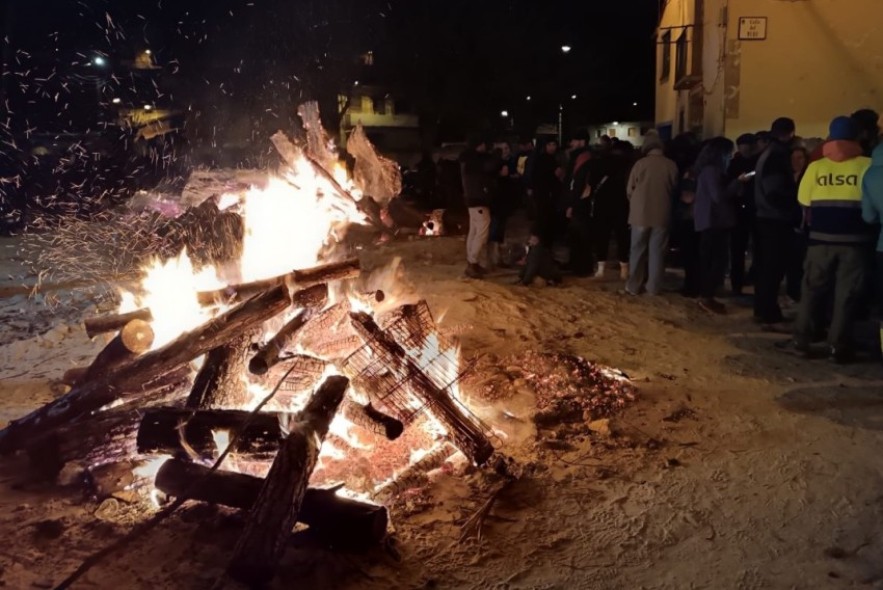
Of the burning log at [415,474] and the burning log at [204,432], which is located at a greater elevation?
the burning log at [204,432]

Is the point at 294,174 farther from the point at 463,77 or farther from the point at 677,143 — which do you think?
the point at 463,77

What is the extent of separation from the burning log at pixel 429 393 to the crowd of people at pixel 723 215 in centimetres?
388

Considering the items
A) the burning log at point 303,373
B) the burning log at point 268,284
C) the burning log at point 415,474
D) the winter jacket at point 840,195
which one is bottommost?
the burning log at point 415,474

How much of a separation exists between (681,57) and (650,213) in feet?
30.0

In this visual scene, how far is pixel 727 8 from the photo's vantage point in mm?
12102

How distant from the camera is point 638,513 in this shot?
392cm

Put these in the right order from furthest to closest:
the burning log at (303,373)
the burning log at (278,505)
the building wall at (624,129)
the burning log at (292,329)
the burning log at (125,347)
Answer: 1. the building wall at (624,129)
2. the burning log at (125,347)
3. the burning log at (303,373)
4. the burning log at (292,329)
5. the burning log at (278,505)

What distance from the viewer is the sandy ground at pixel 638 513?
340cm

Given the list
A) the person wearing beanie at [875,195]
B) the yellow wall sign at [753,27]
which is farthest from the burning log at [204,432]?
the yellow wall sign at [753,27]

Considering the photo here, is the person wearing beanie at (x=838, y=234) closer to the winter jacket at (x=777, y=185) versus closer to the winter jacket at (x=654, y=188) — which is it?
the winter jacket at (x=777, y=185)

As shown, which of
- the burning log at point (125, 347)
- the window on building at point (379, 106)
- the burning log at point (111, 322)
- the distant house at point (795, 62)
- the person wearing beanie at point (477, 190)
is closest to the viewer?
the burning log at point (125, 347)

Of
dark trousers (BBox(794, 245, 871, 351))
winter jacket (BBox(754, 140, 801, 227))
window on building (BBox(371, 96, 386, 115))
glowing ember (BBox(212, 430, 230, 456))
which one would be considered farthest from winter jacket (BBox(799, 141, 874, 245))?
window on building (BBox(371, 96, 386, 115))

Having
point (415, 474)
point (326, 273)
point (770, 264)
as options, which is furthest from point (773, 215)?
point (415, 474)

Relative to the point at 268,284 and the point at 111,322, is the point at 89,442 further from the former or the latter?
the point at 268,284
